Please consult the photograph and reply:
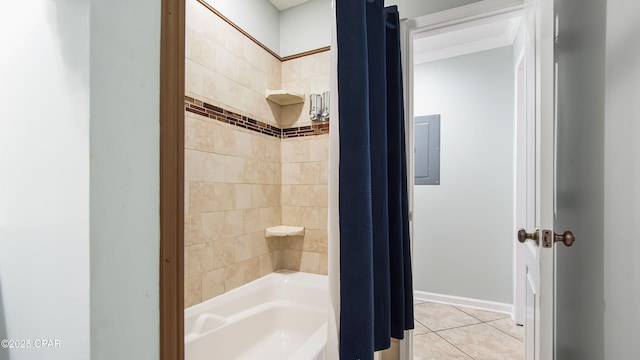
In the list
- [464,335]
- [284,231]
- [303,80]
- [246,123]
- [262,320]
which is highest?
[303,80]

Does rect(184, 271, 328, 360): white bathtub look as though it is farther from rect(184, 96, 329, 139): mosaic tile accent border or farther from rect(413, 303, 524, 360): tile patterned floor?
rect(184, 96, 329, 139): mosaic tile accent border

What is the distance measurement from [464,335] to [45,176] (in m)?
2.78

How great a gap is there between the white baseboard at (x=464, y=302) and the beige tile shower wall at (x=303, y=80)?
88.4 inches

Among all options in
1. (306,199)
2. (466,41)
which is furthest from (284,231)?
(466,41)

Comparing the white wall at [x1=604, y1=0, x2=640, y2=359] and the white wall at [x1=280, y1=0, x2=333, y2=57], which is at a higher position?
the white wall at [x1=280, y1=0, x2=333, y2=57]

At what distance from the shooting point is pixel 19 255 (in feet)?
1.80

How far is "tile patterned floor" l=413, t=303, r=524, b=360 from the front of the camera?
2.07m

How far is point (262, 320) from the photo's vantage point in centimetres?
189

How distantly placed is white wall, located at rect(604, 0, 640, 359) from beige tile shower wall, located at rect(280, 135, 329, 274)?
148cm

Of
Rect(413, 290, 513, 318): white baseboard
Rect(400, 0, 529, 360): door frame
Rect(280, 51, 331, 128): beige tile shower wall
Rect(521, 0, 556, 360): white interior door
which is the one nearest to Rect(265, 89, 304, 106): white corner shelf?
Rect(280, 51, 331, 128): beige tile shower wall

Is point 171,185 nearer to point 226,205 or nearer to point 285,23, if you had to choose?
point 226,205

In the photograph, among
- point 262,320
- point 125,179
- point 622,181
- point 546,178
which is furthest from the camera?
point 262,320

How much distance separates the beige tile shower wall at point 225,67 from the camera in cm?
158

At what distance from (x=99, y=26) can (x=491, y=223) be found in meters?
3.17
